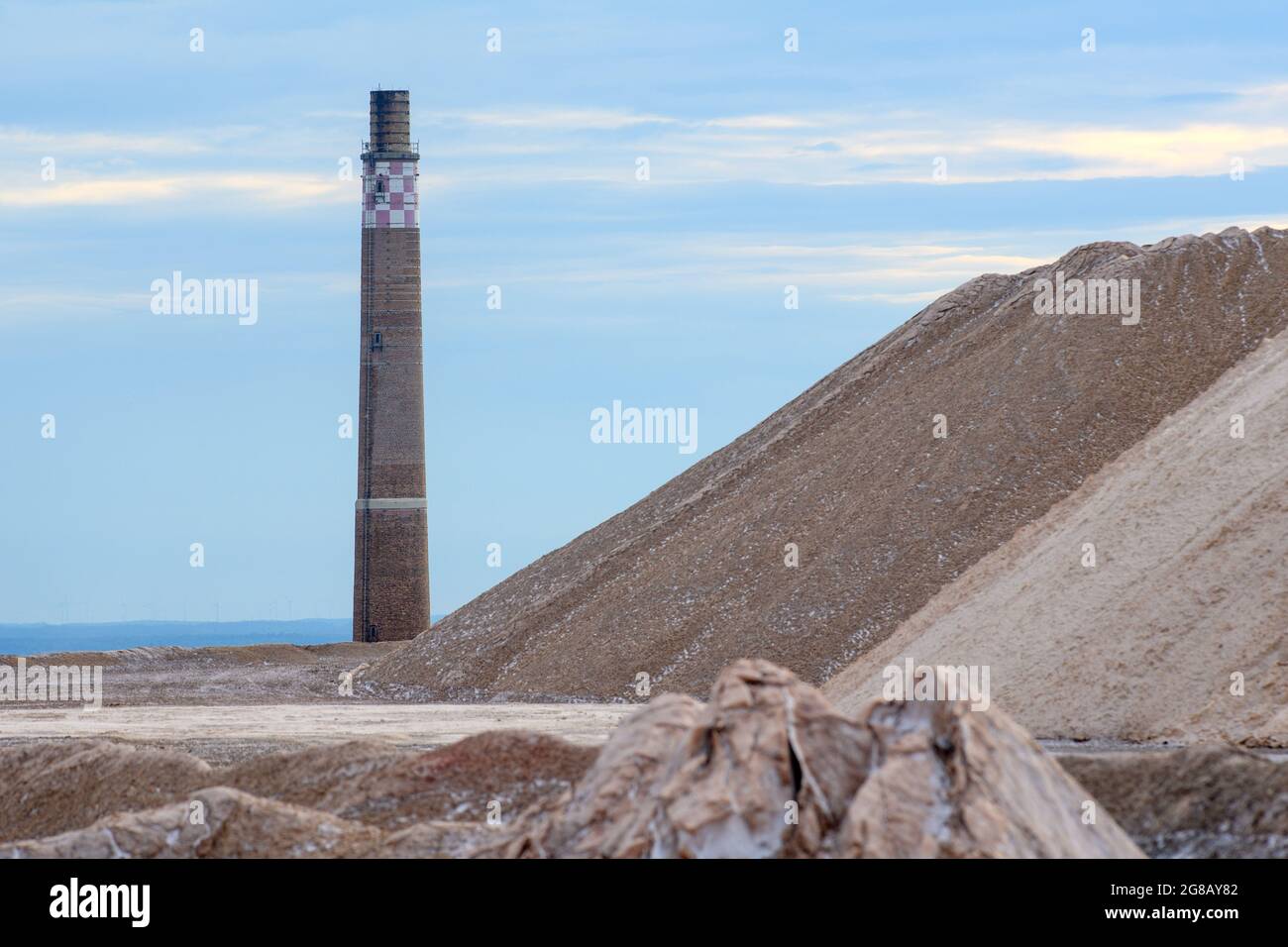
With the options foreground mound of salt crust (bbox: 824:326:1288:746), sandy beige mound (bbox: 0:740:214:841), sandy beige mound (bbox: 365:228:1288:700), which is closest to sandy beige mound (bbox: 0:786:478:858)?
sandy beige mound (bbox: 0:740:214:841)

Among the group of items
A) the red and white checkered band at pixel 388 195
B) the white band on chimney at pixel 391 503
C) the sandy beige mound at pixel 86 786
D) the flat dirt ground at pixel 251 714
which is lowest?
the flat dirt ground at pixel 251 714

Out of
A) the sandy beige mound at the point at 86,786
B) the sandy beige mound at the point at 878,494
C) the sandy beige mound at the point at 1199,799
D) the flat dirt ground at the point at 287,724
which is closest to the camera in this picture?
the sandy beige mound at the point at 1199,799

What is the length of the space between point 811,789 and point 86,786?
888cm

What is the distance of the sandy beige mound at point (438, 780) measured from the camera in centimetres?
1369

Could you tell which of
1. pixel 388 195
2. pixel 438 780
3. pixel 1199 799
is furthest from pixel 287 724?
pixel 388 195

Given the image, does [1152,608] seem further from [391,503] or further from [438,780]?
[391,503]

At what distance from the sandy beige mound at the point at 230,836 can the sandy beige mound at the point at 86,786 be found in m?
3.46

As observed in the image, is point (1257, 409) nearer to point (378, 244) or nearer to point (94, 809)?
point (94, 809)

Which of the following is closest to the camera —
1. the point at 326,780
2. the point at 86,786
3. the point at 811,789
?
the point at 811,789

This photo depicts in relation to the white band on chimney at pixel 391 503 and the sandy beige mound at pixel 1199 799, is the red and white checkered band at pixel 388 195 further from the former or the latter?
the sandy beige mound at pixel 1199 799

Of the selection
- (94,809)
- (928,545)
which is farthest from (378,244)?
(94,809)

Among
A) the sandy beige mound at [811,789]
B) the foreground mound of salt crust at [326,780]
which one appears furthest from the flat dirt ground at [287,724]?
the sandy beige mound at [811,789]

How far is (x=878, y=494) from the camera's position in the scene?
3203cm

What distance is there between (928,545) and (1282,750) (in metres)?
12.4
